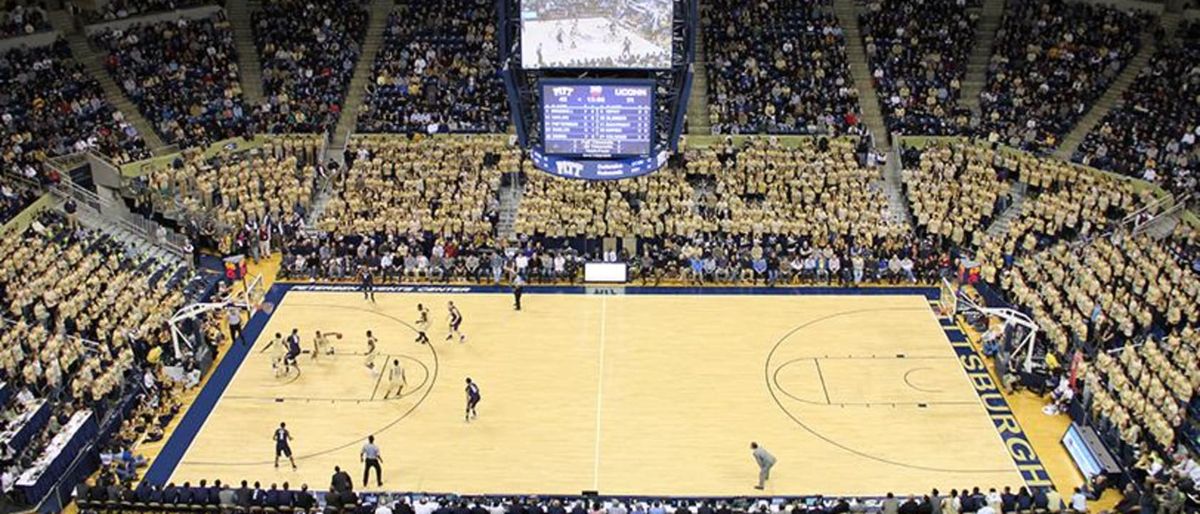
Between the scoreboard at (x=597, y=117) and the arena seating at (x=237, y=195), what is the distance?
13.6 metres

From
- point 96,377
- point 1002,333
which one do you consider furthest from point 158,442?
point 1002,333

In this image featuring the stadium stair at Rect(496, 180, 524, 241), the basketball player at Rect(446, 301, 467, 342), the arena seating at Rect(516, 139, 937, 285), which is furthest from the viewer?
the stadium stair at Rect(496, 180, 524, 241)

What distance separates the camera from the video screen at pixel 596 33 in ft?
108

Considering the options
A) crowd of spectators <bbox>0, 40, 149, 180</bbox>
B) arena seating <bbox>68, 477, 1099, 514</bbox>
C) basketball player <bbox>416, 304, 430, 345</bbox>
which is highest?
crowd of spectators <bbox>0, 40, 149, 180</bbox>

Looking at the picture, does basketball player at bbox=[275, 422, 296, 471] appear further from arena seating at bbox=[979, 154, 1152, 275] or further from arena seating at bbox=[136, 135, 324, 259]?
arena seating at bbox=[979, 154, 1152, 275]

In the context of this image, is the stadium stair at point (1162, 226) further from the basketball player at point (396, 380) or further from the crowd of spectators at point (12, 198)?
the crowd of spectators at point (12, 198)

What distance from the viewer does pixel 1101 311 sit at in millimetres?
35844

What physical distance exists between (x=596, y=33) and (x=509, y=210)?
13168 mm

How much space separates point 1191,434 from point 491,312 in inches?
807

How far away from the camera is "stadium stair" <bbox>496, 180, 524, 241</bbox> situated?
4441 centimetres

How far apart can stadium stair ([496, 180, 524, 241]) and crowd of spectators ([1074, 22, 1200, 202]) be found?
68.8ft

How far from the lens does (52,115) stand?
152ft

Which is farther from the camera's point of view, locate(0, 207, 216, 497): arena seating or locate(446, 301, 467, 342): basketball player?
locate(446, 301, 467, 342): basketball player

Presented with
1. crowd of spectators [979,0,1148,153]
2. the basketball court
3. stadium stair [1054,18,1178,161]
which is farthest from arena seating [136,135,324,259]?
stadium stair [1054,18,1178,161]
